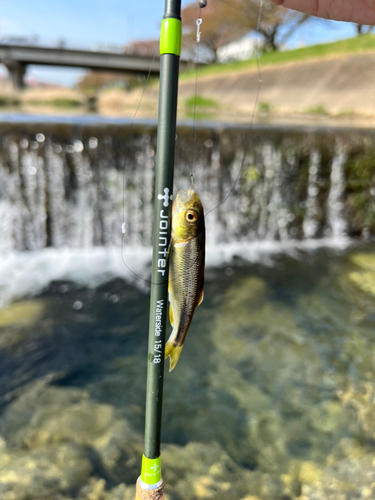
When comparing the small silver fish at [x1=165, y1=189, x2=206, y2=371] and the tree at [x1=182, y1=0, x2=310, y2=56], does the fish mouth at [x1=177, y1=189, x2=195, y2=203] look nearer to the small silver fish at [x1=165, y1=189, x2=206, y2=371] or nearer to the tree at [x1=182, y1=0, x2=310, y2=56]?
the small silver fish at [x1=165, y1=189, x2=206, y2=371]

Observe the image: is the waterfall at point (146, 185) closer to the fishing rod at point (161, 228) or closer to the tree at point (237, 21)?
the fishing rod at point (161, 228)

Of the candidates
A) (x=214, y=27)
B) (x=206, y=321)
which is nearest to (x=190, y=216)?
(x=206, y=321)

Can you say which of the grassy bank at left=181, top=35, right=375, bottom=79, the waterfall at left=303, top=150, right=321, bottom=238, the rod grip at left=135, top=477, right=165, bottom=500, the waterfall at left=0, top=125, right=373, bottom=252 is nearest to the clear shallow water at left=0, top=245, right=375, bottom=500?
the rod grip at left=135, top=477, right=165, bottom=500

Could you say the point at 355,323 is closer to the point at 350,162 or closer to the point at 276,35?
the point at 350,162

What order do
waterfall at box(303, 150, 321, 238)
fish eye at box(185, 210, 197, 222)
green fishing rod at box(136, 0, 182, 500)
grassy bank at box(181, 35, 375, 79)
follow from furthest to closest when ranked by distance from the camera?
grassy bank at box(181, 35, 375, 79) → waterfall at box(303, 150, 321, 238) → fish eye at box(185, 210, 197, 222) → green fishing rod at box(136, 0, 182, 500)

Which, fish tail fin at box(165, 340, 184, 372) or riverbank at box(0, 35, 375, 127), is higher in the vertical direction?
riverbank at box(0, 35, 375, 127)

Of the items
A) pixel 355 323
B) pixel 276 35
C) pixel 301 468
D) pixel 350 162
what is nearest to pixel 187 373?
A: pixel 301 468

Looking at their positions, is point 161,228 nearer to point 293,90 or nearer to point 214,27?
point 293,90
